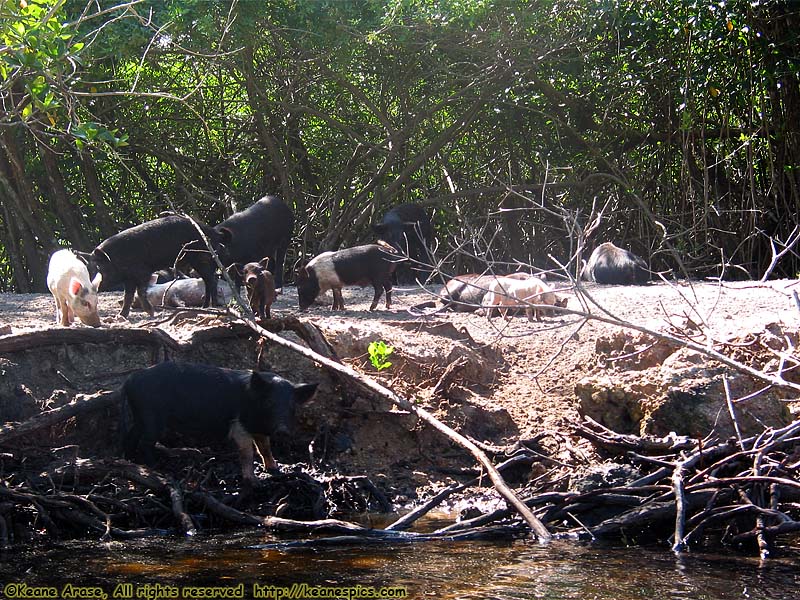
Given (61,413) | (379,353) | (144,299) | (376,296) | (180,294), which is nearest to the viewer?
(61,413)

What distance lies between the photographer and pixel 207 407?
21.3 feet

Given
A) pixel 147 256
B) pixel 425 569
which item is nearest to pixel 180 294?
pixel 147 256

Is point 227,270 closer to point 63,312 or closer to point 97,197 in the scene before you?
point 63,312

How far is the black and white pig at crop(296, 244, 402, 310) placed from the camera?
10055 millimetres

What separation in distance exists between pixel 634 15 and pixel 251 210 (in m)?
5.05

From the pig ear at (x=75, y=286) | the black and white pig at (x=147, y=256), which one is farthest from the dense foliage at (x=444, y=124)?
the pig ear at (x=75, y=286)

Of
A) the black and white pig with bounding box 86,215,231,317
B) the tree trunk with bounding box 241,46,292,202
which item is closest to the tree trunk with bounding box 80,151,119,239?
the tree trunk with bounding box 241,46,292,202

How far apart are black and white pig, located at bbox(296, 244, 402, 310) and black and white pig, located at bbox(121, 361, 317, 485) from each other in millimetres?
3549

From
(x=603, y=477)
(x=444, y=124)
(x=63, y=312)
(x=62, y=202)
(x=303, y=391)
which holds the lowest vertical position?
(x=603, y=477)

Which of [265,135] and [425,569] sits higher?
[265,135]

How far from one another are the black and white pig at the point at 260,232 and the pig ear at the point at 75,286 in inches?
94.6

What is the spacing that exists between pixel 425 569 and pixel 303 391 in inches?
74.3

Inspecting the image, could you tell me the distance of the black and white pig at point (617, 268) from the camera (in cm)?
1250

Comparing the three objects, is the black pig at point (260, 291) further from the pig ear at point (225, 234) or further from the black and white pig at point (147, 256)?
the pig ear at point (225, 234)
